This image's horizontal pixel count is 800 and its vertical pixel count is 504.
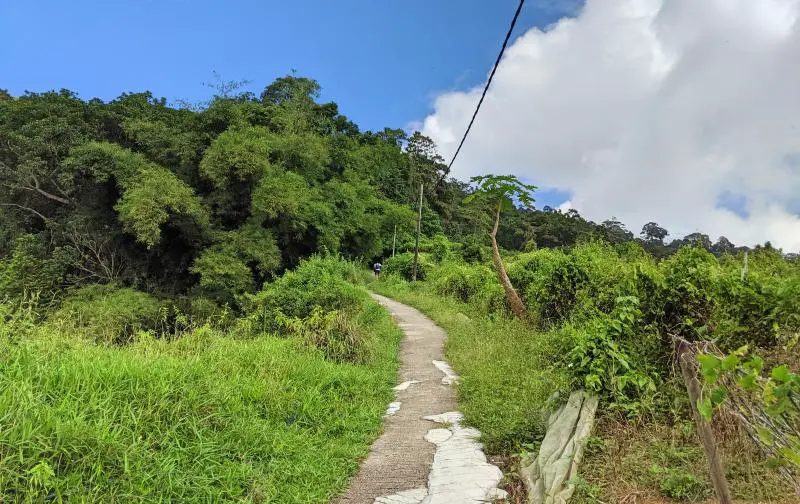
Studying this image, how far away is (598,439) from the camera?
3381 mm

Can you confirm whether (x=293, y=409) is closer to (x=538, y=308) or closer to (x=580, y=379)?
(x=580, y=379)

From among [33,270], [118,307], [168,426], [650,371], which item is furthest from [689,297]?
[33,270]

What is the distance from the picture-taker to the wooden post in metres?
2.08

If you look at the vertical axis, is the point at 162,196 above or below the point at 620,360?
above

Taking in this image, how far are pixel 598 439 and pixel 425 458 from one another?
5.10 ft

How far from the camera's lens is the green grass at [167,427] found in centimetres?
265

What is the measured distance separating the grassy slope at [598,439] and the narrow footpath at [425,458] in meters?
0.27

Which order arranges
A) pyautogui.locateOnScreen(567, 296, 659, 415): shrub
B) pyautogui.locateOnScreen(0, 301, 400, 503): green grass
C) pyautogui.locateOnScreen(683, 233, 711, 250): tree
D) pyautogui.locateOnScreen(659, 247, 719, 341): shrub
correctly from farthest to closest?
pyautogui.locateOnScreen(683, 233, 711, 250): tree → pyautogui.locateOnScreen(659, 247, 719, 341): shrub → pyautogui.locateOnScreen(567, 296, 659, 415): shrub → pyautogui.locateOnScreen(0, 301, 400, 503): green grass

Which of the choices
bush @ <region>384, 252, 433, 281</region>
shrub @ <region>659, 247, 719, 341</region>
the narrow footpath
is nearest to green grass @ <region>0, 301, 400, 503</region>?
the narrow footpath

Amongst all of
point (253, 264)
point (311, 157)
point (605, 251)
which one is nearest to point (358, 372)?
point (605, 251)

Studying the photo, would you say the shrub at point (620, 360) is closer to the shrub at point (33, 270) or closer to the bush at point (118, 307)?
the bush at point (118, 307)

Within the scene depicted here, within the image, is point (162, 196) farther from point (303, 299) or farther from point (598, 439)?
point (598, 439)

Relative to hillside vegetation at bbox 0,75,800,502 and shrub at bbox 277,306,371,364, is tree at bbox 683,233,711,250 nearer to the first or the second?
hillside vegetation at bbox 0,75,800,502

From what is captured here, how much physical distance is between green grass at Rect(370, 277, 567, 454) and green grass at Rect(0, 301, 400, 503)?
4.04 feet
